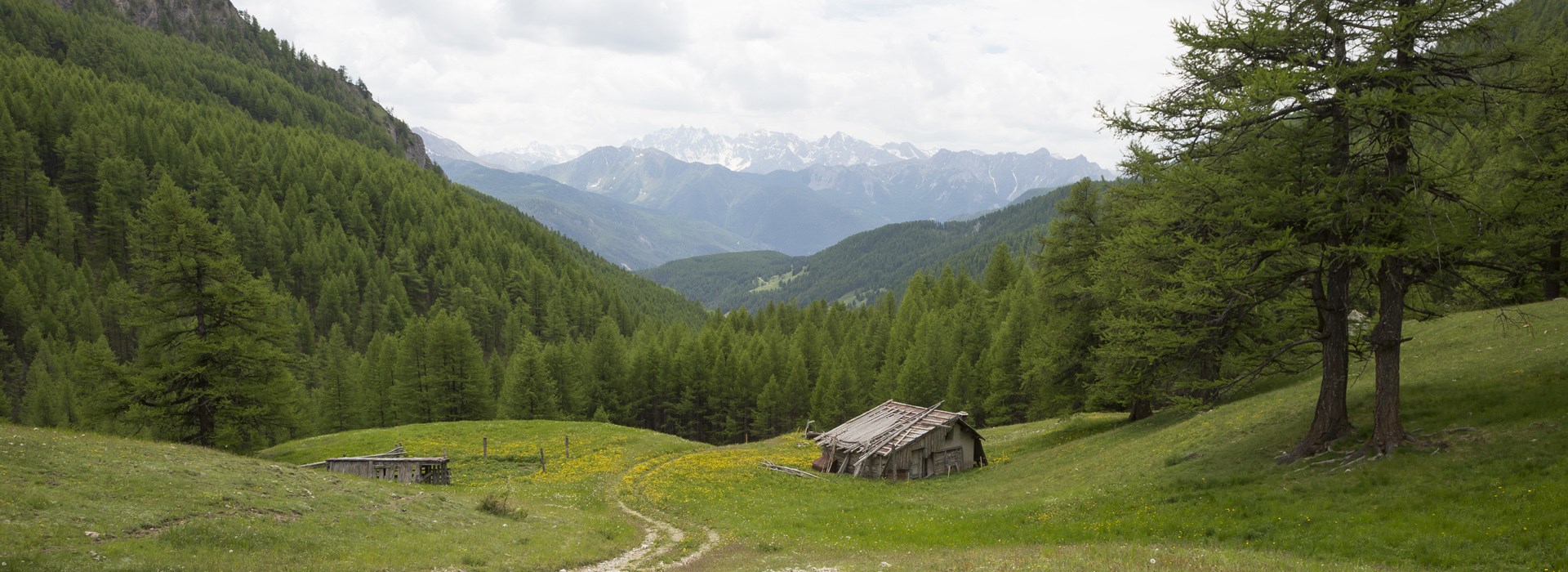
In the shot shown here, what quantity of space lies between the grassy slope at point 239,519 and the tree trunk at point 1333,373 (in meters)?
21.6

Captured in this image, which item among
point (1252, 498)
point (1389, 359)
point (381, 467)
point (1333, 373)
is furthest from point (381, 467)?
point (1389, 359)

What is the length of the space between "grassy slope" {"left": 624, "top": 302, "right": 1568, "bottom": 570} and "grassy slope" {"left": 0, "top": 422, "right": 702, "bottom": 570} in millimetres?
6083

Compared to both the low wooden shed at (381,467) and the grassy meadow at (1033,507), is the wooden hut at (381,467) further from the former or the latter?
the grassy meadow at (1033,507)

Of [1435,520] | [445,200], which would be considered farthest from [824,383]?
[445,200]

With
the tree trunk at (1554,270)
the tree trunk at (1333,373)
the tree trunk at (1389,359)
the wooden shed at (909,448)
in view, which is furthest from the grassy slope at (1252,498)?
the wooden shed at (909,448)

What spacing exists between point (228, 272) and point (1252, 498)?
4956 cm

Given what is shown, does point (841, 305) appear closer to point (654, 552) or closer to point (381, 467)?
point (381, 467)

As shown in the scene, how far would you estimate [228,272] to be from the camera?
40531 millimetres

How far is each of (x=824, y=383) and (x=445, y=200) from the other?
5247 inches

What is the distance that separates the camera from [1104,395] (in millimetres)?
38500

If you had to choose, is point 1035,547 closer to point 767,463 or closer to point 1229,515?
point 1229,515

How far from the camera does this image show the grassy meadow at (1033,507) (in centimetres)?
1480

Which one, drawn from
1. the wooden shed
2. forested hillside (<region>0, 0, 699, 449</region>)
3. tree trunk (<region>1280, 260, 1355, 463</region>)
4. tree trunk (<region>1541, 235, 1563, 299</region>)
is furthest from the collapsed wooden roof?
forested hillside (<region>0, 0, 699, 449</region>)

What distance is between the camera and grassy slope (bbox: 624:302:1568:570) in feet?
49.0
